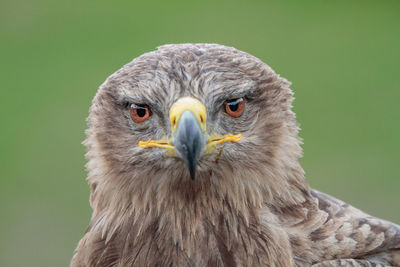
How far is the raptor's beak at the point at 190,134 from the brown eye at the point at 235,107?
0.50 ft

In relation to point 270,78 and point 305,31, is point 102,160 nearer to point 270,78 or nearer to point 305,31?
point 270,78

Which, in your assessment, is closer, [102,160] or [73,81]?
[102,160]

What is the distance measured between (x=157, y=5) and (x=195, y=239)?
11326 mm

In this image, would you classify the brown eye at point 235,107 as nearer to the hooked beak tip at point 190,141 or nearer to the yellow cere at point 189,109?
the yellow cere at point 189,109

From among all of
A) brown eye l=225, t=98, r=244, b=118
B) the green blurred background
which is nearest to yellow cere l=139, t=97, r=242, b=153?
brown eye l=225, t=98, r=244, b=118

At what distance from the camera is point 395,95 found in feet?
39.1

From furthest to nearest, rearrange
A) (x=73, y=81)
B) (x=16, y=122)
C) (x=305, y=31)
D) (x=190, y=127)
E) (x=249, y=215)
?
(x=305, y=31), (x=73, y=81), (x=16, y=122), (x=249, y=215), (x=190, y=127)

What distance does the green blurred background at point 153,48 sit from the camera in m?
9.88

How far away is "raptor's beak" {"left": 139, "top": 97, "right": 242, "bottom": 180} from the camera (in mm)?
3955

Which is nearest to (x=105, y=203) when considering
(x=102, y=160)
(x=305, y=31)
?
(x=102, y=160)

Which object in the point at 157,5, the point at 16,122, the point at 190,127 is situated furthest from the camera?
the point at 157,5

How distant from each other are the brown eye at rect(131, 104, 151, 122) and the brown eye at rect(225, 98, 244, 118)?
374 millimetres

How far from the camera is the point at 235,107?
4.27 m

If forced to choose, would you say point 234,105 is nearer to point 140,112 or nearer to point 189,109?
point 189,109
